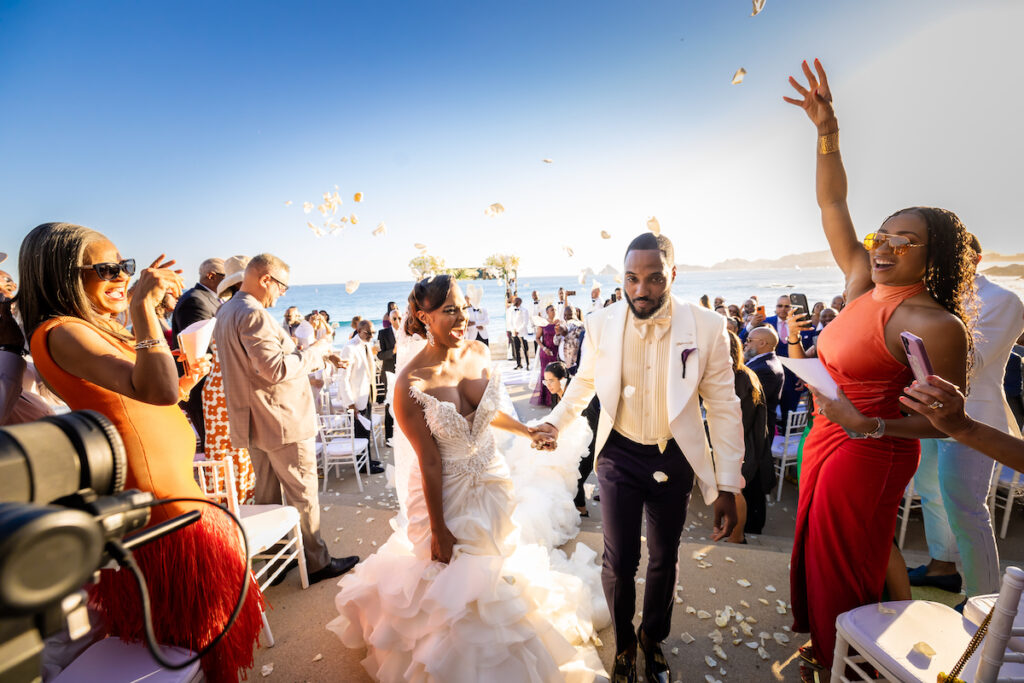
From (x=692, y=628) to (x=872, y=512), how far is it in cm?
148

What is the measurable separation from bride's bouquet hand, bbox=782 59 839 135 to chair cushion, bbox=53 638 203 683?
13.5 feet

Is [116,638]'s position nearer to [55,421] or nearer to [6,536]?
[55,421]

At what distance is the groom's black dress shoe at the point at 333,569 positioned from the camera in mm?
3514

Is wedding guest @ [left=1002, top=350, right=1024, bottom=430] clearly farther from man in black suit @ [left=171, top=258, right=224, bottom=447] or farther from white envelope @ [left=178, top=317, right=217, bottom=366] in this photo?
man in black suit @ [left=171, top=258, right=224, bottom=447]

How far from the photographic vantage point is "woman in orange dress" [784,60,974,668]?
1986 millimetres

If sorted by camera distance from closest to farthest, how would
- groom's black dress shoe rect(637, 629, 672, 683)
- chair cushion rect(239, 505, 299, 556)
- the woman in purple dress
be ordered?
1. groom's black dress shoe rect(637, 629, 672, 683)
2. chair cushion rect(239, 505, 299, 556)
3. the woman in purple dress

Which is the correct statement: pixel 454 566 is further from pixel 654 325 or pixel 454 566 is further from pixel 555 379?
pixel 555 379

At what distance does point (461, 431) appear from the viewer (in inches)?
89.2

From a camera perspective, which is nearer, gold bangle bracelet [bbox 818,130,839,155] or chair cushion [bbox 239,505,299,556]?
gold bangle bracelet [bbox 818,130,839,155]

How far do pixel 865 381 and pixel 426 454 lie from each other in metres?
2.27

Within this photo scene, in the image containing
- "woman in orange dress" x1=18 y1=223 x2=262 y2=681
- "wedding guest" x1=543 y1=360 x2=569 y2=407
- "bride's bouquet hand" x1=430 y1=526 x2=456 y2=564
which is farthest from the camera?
"wedding guest" x1=543 y1=360 x2=569 y2=407

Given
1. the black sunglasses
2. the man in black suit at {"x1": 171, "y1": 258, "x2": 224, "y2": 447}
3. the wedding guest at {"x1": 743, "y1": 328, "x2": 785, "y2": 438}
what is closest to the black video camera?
the black sunglasses

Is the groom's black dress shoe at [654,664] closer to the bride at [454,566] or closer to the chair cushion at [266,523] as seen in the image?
the bride at [454,566]

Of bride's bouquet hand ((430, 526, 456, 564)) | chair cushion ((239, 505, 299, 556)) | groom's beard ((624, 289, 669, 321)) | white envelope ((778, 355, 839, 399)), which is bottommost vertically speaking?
chair cushion ((239, 505, 299, 556))
